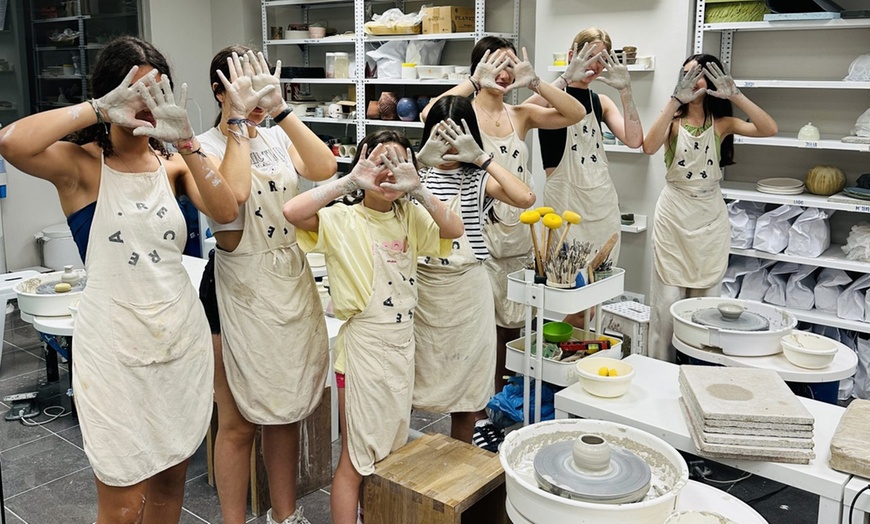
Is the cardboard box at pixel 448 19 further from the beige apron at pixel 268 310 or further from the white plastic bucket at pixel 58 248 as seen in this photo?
the white plastic bucket at pixel 58 248

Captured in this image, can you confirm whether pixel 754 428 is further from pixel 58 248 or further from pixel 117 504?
pixel 58 248

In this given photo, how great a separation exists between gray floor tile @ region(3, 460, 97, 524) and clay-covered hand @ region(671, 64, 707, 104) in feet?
8.90

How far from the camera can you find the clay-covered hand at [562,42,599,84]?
3066 millimetres

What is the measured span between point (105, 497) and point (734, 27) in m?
3.21

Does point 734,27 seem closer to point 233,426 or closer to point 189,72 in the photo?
point 233,426

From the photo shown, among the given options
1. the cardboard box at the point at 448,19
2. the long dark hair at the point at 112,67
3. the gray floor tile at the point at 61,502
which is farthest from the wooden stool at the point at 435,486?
the cardboard box at the point at 448,19

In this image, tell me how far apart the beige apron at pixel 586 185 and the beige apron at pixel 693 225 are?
0.23 metres

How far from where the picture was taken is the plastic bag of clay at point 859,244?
3.46 meters

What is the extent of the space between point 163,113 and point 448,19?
3149mm

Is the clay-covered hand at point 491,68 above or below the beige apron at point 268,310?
above

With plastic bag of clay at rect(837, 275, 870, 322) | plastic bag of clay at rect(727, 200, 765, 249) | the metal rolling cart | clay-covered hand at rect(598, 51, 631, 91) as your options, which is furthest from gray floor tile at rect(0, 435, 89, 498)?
plastic bag of clay at rect(837, 275, 870, 322)

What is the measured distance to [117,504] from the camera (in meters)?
1.83

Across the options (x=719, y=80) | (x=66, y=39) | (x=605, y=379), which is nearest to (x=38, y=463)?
(x=605, y=379)

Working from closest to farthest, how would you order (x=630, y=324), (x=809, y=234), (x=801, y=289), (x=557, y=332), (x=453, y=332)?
(x=453, y=332) < (x=557, y=332) < (x=630, y=324) < (x=809, y=234) < (x=801, y=289)
